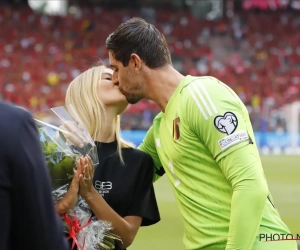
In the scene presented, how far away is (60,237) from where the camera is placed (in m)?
1.36

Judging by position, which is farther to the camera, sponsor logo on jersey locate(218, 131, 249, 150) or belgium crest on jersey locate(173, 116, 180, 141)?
belgium crest on jersey locate(173, 116, 180, 141)

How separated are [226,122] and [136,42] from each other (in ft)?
1.68

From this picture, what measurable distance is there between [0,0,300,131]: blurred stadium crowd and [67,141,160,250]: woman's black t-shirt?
51.6 ft

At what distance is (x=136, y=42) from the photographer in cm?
246

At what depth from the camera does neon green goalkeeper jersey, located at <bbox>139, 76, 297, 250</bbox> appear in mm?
2189

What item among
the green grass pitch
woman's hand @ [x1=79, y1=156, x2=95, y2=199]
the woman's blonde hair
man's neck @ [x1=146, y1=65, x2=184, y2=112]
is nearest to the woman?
the woman's blonde hair

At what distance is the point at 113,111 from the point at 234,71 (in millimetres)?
19784

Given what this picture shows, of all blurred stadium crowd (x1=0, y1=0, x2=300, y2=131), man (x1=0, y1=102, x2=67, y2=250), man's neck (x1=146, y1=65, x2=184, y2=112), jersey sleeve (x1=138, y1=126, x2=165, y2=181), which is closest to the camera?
man (x1=0, y1=102, x2=67, y2=250)

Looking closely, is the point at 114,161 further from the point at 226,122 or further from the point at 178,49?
the point at 178,49

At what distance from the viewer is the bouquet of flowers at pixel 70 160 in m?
2.33

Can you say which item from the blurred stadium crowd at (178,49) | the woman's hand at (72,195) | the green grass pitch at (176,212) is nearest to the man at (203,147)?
the woman's hand at (72,195)

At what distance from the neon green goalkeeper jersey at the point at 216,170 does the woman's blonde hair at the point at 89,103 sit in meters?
0.28

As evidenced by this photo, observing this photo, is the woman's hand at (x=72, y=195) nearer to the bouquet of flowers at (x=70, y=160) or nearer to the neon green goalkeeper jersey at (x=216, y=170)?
the bouquet of flowers at (x=70, y=160)

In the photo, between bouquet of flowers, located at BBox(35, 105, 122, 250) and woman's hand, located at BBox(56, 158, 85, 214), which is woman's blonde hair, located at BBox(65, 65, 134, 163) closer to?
bouquet of flowers, located at BBox(35, 105, 122, 250)
